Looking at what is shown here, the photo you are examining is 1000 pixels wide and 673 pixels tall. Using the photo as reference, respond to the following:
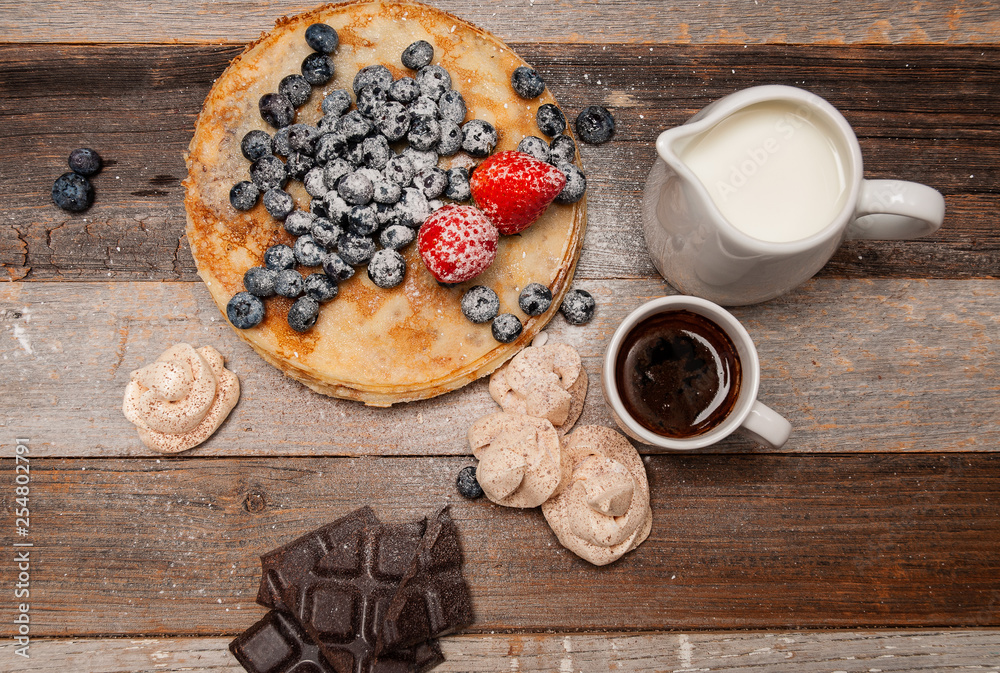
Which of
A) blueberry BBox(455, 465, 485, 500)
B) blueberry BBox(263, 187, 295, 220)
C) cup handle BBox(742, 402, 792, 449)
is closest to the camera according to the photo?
cup handle BBox(742, 402, 792, 449)

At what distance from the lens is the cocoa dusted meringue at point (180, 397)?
1534 millimetres

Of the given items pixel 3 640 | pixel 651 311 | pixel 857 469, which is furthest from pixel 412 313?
pixel 3 640

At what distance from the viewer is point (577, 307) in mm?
1595

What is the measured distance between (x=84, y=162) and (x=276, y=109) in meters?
0.59

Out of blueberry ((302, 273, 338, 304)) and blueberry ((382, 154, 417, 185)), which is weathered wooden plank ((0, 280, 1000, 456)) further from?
blueberry ((382, 154, 417, 185))

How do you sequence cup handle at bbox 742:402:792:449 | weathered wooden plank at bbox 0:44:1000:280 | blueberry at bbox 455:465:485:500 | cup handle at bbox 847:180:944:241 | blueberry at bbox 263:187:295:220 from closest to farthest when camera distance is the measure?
cup handle at bbox 847:180:944:241
cup handle at bbox 742:402:792:449
blueberry at bbox 263:187:295:220
blueberry at bbox 455:465:485:500
weathered wooden plank at bbox 0:44:1000:280

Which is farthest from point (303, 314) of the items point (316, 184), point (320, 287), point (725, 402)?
point (725, 402)

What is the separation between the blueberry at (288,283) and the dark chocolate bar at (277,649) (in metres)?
0.76

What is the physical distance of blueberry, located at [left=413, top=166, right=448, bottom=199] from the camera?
4.79 feet

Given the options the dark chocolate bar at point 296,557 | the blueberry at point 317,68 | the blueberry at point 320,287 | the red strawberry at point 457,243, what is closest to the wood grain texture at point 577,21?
the blueberry at point 317,68

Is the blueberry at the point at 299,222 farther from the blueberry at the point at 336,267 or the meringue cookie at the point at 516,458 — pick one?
the meringue cookie at the point at 516,458

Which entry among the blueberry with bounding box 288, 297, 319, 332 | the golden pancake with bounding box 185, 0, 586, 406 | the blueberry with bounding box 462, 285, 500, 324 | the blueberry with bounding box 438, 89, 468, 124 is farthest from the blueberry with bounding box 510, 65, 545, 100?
the blueberry with bounding box 288, 297, 319, 332

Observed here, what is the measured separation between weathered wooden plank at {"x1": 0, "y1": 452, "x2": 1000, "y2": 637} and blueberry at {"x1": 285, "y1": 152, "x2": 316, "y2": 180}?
0.69 metres

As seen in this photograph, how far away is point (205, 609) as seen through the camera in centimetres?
160
